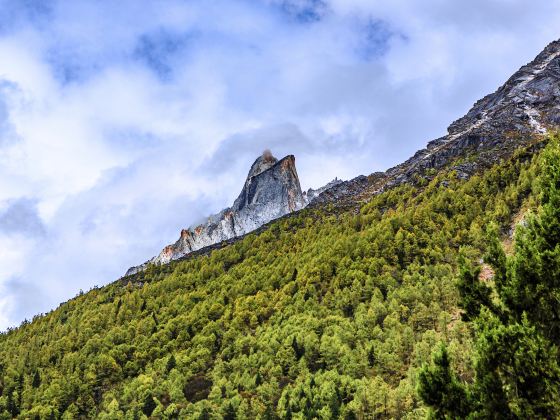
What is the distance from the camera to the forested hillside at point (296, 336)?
10294 centimetres

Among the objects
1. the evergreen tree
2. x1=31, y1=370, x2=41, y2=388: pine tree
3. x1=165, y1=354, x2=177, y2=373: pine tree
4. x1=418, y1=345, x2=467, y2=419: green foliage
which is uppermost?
x1=31, y1=370, x2=41, y2=388: pine tree

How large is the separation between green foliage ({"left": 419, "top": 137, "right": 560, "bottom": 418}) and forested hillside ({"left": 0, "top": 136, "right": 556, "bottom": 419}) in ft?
200

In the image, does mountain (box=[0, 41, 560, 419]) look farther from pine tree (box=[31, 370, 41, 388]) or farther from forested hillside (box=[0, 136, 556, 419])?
pine tree (box=[31, 370, 41, 388])

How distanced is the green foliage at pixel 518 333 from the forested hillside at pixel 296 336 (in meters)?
61.1

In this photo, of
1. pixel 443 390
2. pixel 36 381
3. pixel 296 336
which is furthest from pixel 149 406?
pixel 443 390

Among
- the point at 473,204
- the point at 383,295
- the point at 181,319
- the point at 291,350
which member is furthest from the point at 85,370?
the point at 473,204

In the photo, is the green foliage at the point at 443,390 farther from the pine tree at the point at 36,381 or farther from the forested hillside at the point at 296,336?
the pine tree at the point at 36,381

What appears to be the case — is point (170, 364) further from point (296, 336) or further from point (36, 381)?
point (36, 381)

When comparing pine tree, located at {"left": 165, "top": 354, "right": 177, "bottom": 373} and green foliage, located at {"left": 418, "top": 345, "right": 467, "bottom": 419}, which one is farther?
pine tree, located at {"left": 165, "top": 354, "right": 177, "bottom": 373}

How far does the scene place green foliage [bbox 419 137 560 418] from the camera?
20766 mm

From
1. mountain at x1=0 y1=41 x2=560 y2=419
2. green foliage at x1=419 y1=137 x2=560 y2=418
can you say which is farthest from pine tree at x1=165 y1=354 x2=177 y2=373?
green foliage at x1=419 y1=137 x2=560 y2=418

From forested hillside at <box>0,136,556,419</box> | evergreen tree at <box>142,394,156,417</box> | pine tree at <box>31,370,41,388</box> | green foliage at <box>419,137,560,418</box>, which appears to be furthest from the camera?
pine tree at <box>31,370,41,388</box>

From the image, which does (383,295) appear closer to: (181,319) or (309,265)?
(309,265)

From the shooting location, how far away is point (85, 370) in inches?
5999
